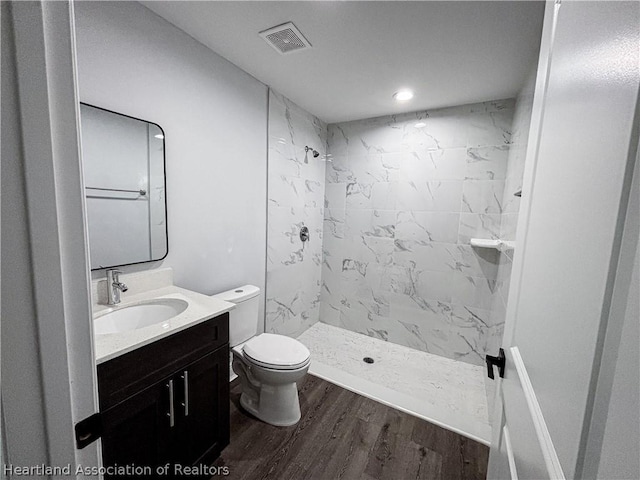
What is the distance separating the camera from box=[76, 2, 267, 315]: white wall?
1238mm

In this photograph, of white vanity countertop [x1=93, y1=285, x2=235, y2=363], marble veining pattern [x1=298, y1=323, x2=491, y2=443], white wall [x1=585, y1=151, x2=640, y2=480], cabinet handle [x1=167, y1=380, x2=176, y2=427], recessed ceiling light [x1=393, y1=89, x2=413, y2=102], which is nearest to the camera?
white wall [x1=585, y1=151, x2=640, y2=480]

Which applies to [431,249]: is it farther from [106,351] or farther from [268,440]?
[106,351]

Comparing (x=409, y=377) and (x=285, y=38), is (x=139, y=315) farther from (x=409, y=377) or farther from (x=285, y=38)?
(x=409, y=377)

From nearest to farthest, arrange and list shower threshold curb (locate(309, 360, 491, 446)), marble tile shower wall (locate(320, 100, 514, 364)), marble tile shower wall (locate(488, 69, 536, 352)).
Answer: marble tile shower wall (locate(488, 69, 536, 352))
shower threshold curb (locate(309, 360, 491, 446))
marble tile shower wall (locate(320, 100, 514, 364))

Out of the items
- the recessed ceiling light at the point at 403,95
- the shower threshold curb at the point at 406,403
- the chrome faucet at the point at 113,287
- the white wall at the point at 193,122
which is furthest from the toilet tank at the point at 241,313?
the recessed ceiling light at the point at 403,95

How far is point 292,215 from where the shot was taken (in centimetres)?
256

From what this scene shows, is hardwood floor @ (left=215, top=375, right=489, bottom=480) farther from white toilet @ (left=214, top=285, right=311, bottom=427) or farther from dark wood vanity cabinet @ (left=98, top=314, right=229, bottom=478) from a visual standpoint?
dark wood vanity cabinet @ (left=98, top=314, right=229, bottom=478)

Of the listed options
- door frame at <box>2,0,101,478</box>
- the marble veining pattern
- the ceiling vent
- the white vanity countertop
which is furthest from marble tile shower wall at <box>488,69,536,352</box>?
door frame at <box>2,0,101,478</box>

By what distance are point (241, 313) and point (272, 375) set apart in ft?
1.47

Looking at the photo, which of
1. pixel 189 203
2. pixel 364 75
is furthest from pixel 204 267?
pixel 364 75

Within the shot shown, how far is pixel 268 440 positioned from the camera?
1562 mm

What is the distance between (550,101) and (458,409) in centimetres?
204

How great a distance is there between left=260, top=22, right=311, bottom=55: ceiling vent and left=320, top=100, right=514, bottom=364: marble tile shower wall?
51.0 inches

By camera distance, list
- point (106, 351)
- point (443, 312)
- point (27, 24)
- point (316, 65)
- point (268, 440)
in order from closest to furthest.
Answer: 1. point (27, 24)
2. point (106, 351)
3. point (268, 440)
4. point (316, 65)
5. point (443, 312)
